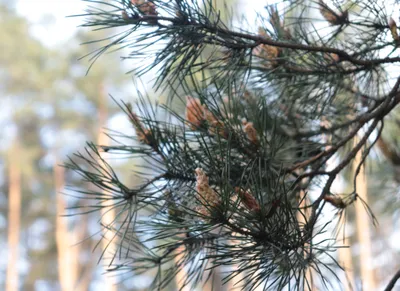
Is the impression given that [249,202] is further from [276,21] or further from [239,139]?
[276,21]

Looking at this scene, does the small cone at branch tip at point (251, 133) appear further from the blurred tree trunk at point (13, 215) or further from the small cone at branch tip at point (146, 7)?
the blurred tree trunk at point (13, 215)

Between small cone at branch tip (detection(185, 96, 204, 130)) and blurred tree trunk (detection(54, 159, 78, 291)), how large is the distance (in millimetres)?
4949

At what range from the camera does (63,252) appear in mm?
5703

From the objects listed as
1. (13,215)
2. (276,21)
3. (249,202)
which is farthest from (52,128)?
(249,202)

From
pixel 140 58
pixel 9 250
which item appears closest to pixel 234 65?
pixel 140 58

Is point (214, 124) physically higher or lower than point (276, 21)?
lower

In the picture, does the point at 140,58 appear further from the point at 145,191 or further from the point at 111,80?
the point at 111,80

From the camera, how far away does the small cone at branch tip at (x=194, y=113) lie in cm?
71

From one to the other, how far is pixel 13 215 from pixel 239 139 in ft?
18.6

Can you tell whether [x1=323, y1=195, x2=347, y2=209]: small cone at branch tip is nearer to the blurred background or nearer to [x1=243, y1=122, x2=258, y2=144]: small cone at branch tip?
[x1=243, y1=122, x2=258, y2=144]: small cone at branch tip

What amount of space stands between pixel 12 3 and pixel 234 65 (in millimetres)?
5557

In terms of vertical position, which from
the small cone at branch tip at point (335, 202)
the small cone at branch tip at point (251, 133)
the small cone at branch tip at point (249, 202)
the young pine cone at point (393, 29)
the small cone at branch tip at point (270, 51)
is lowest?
the small cone at branch tip at point (249, 202)

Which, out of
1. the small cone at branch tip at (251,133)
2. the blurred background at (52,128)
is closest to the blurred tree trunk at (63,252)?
the blurred background at (52,128)

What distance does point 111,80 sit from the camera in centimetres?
530
